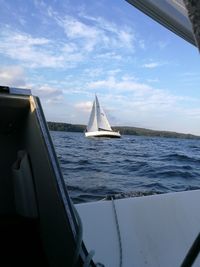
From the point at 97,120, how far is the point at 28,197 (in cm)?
4432

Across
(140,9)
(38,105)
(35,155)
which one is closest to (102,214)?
(35,155)

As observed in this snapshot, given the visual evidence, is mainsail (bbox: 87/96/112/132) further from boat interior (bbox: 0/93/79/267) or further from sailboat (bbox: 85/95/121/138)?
boat interior (bbox: 0/93/79/267)

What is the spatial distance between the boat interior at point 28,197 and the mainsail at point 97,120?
143ft

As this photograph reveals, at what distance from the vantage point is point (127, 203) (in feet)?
11.2

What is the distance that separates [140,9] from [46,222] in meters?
1.21

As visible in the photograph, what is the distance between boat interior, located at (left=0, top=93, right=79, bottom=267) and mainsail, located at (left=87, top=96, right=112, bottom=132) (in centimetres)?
4364

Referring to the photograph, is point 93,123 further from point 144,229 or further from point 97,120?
point 144,229

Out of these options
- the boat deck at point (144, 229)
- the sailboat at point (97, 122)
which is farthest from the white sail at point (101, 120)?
the boat deck at point (144, 229)

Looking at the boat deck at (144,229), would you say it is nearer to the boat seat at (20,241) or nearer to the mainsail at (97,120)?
the boat seat at (20,241)

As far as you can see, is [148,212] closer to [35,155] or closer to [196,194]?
[196,194]

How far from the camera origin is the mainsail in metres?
46.5

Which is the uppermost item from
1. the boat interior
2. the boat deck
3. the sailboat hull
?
the boat interior

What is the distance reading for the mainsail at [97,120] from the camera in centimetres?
4647

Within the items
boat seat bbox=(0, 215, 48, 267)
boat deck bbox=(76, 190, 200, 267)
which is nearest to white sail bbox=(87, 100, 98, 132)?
boat deck bbox=(76, 190, 200, 267)
